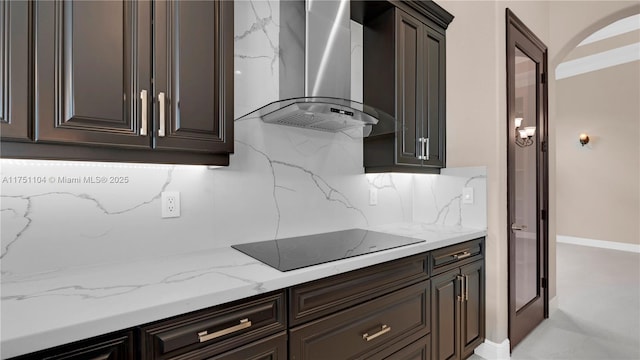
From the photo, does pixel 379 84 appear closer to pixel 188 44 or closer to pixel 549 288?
pixel 188 44

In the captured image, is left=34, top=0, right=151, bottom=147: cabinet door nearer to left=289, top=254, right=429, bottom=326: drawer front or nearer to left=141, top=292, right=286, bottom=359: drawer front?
left=141, top=292, right=286, bottom=359: drawer front

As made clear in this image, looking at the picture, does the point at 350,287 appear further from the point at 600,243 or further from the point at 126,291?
the point at 600,243

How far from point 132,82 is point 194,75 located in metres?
0.23

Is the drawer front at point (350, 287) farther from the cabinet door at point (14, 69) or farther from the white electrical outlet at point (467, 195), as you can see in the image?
the cabinet door at point (14, 69)

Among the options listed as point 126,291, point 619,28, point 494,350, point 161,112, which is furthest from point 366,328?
point 619,28

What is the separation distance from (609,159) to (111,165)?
7.35 metres

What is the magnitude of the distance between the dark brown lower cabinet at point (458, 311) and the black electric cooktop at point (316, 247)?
41 centimetres

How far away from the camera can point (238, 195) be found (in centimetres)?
174

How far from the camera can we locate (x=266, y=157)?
73.4 inches

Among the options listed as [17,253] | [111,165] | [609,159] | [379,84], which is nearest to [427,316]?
[379,84]

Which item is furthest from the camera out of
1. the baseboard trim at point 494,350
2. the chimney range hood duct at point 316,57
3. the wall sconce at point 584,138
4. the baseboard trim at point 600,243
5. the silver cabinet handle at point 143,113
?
the wall sconce at point 584,138

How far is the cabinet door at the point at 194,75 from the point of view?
1226mm

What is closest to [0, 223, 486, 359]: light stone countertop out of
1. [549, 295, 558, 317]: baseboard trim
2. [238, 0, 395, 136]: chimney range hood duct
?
[238, 0, 395, 136]: chimney range hood duct

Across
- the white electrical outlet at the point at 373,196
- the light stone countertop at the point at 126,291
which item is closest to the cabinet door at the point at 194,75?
the light stone countertop at the point at 126,291
